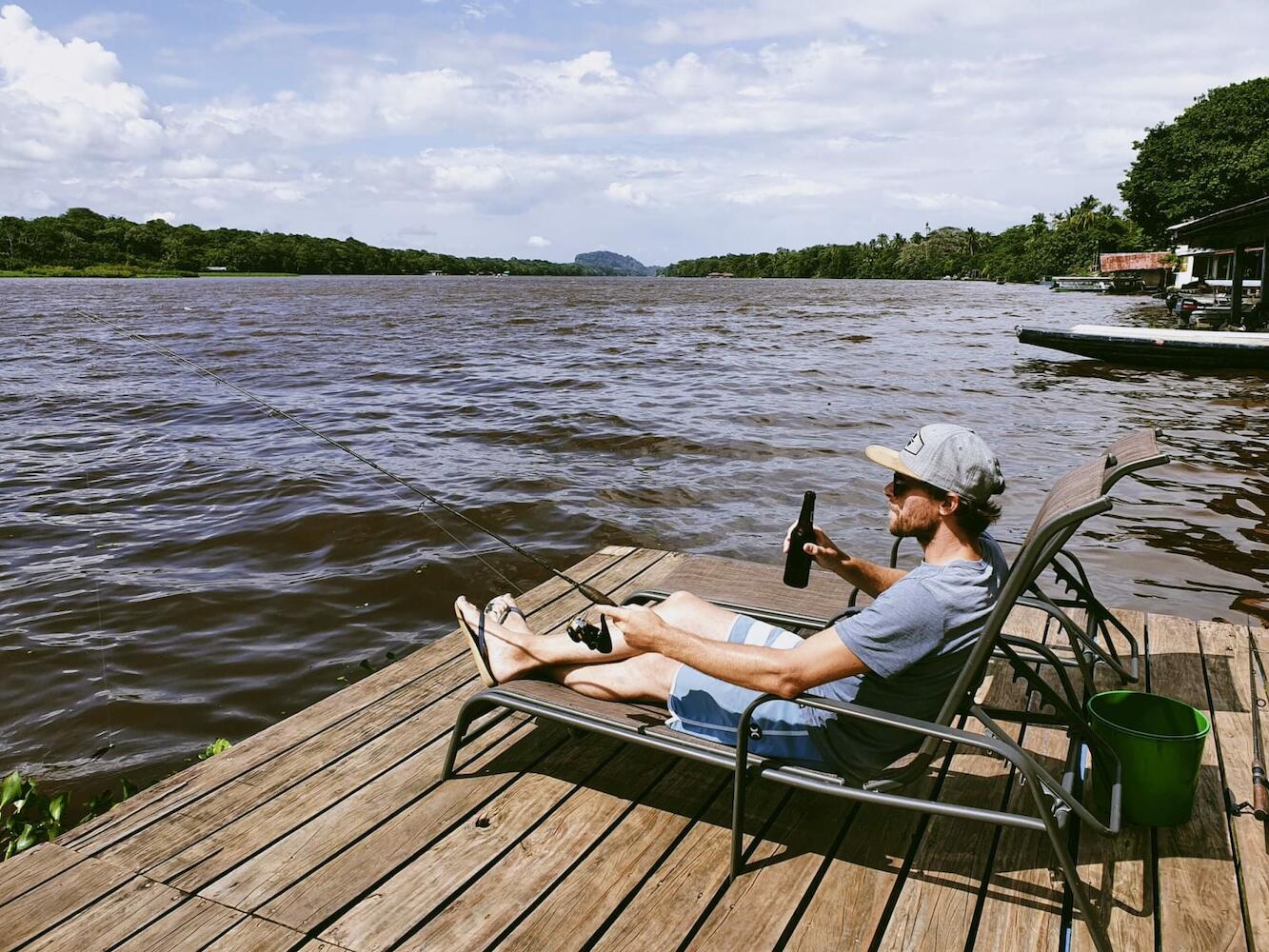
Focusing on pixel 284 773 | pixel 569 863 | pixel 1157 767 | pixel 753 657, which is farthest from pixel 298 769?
pixel 1157 767

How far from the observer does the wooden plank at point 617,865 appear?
2.94 m

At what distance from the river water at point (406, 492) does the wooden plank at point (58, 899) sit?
2.71 metres

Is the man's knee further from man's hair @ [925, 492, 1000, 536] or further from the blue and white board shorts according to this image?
man's hair @ [925, 492, 1000, 536]

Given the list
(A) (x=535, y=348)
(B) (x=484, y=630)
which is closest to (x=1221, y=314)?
(A) (x=535, y=348)

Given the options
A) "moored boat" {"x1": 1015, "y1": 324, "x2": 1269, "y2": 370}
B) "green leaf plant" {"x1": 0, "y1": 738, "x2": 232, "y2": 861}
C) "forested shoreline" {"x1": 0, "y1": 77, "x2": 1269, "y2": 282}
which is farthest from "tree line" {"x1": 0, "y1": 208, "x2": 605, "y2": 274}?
"green leaf plant" {"x1": 0, "y1": 738, "x2": 232, "y2": 861}

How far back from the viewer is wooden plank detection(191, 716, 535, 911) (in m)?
3.19

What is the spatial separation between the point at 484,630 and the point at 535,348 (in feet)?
86.7

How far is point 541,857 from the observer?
131 inches

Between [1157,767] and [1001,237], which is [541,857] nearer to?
[1157,767]

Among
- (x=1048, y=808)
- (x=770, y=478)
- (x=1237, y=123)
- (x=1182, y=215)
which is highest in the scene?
(x=1237, y=123)

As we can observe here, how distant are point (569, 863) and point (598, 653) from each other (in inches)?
34.0

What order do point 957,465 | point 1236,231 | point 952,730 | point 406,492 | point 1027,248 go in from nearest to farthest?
1. point 952,730
2. point 957,465
3. point 406,492
4. point 1236,231
5. point 1027,248

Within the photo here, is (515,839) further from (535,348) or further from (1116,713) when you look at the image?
(535,348)

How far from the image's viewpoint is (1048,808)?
2859 millimetres
